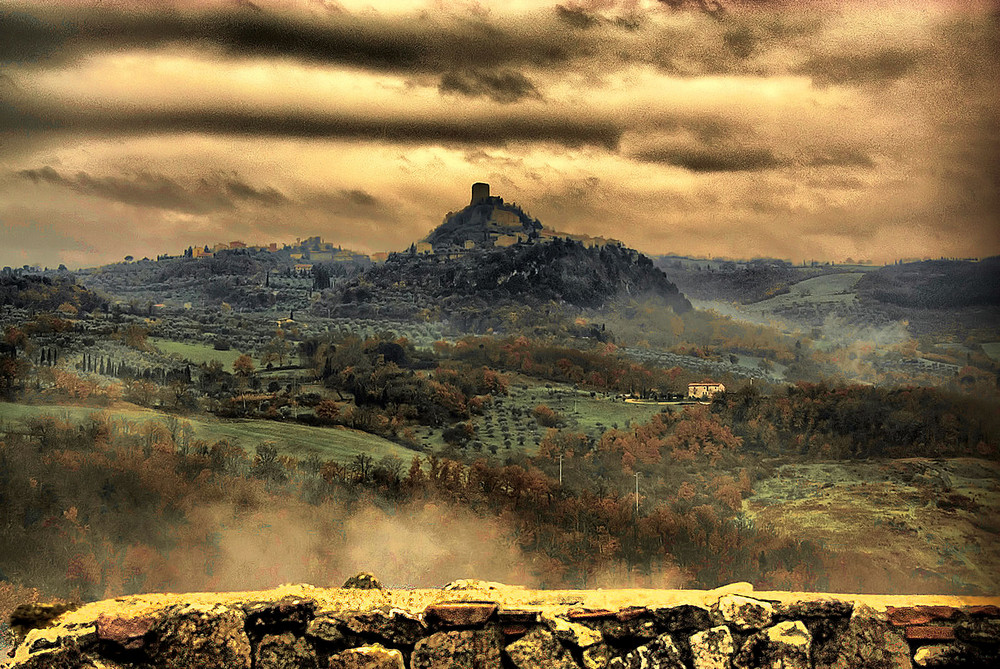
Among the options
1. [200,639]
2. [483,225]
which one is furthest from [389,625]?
[483,225]

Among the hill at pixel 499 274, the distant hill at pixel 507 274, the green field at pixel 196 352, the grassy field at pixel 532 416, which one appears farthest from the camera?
the distant hill at pixel 507 274

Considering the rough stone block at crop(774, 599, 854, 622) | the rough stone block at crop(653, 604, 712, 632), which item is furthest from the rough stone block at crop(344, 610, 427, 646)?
the rough stone block at crop(774, 599, 854, 622)

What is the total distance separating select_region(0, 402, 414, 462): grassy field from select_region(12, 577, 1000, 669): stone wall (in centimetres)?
359

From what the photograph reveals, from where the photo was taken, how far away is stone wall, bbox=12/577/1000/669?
306 centimetres

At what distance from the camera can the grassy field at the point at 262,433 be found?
6.82 meters

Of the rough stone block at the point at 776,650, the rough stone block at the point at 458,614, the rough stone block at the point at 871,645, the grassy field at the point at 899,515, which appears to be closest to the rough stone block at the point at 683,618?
the rough stone block at the point at 776,650

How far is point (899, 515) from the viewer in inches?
263

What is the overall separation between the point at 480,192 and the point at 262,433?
2685 millimetres

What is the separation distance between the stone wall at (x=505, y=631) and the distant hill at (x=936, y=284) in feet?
15.1

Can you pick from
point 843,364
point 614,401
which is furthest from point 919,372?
point 614,401

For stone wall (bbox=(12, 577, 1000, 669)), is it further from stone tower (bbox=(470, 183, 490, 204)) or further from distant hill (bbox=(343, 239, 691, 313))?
distant hill (bbox=(343, 239, 691, 313))

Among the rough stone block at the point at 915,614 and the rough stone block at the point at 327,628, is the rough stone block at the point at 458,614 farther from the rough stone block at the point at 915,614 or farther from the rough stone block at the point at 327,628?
the rough stone block at the point at 915,614

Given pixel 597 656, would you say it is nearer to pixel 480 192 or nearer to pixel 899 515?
pixel 899 515

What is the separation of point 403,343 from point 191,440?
193 centimetres
